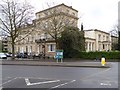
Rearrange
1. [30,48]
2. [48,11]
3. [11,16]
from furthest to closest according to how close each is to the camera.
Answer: [30,48] → [48,11] → [11,16]

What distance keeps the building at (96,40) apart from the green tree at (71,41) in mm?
27290

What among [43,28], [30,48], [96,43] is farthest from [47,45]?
[96,43]

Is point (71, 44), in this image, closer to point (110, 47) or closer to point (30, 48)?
point (30, 48)

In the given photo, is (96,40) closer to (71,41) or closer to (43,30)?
(43,30)

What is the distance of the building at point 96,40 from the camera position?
85.0m

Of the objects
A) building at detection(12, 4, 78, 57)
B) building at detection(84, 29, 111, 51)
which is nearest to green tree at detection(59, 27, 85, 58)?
building at detection(12, 4, 78, 57)

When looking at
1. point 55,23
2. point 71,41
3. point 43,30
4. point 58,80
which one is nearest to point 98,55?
point 71,41

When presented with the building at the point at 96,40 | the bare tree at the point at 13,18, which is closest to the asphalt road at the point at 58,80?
the bare tree at the point at 13,18

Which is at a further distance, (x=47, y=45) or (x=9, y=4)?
(x=47, y=45)

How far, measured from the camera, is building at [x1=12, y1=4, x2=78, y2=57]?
5575 cm

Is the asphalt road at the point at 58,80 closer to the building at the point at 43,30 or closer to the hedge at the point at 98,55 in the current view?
the building at the point at 43,30

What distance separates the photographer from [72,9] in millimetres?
72938

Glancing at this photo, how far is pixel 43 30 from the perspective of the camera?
2231 inches

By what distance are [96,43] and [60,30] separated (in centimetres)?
3637
